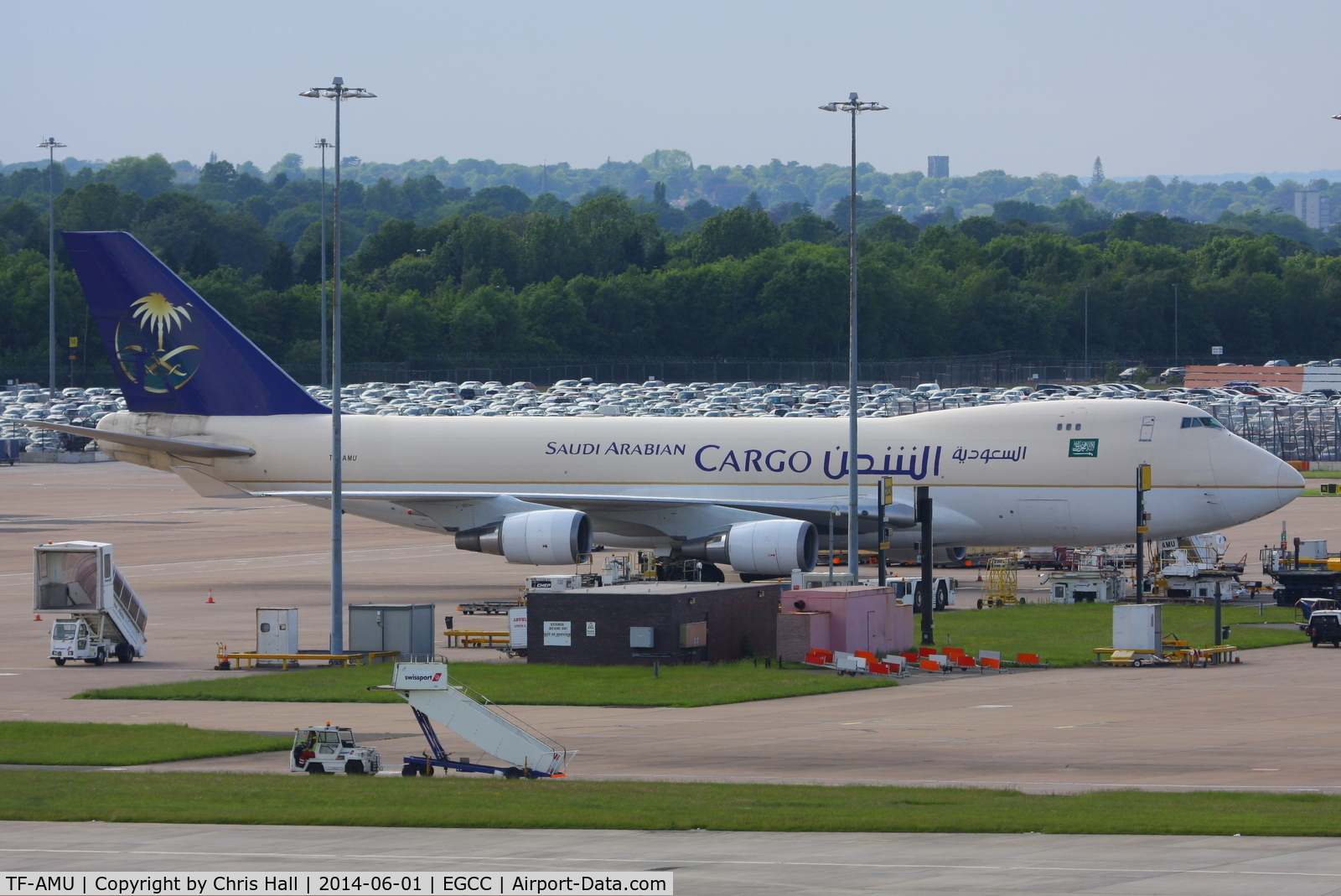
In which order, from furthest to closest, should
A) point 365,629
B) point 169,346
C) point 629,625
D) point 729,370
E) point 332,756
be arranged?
point 729,370 → point 169,346 → point 365,629 → point 629,625 → point 332,756

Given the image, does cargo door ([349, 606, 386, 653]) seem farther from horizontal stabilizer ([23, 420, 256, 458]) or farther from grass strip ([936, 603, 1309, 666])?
horizontal stabilizer ([23, 420, 256, 458])

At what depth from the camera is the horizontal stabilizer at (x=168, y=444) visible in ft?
174

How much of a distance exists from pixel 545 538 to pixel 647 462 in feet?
21.1

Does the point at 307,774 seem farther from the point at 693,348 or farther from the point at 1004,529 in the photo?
the point at 693,348

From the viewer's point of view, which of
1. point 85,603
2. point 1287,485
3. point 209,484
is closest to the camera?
point 85,603

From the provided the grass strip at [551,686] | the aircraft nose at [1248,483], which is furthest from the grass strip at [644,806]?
the aircraft nose at [1248,483]

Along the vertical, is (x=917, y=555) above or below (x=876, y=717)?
above

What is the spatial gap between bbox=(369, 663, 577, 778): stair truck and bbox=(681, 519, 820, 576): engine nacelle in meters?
23.2

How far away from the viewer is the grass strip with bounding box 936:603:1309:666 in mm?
42500

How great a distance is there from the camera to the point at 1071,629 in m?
45.9

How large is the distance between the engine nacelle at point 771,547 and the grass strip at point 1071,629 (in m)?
4.23

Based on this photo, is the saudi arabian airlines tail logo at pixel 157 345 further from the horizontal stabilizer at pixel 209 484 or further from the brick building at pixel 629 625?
the brick building at pixel 629 625

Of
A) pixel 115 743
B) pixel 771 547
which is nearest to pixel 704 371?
pixel 771 547

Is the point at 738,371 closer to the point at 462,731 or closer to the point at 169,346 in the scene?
the point at 169,346
